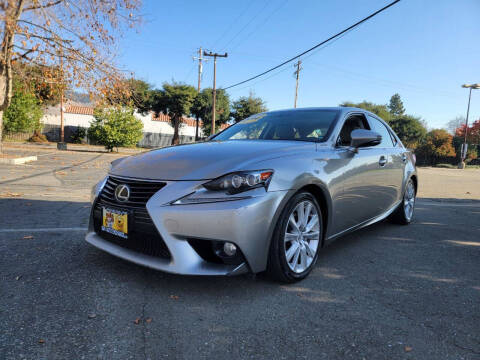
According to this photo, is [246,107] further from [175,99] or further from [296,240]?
[296,240]

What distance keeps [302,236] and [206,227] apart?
2.84 ft

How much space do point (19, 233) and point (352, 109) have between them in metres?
3.63

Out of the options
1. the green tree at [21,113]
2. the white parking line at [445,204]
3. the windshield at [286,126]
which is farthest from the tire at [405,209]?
the green tree at [21,113]

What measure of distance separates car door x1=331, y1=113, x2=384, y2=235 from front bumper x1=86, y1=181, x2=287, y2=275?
95 centimetres

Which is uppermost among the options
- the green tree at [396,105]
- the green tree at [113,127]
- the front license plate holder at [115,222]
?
the green tree at [396,105]

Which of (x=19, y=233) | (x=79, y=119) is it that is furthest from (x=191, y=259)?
(x=79, y=119)

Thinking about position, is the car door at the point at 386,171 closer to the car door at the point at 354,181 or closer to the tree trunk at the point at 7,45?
the car door at the point at 354,181

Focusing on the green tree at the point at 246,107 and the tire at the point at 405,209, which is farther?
the green tree at the point at 246,107

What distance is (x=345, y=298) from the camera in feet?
7.95

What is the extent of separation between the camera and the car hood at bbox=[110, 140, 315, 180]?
2363 mm

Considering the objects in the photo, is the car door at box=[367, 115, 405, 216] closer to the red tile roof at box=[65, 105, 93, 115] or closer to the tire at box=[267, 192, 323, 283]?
the tire at box=[267, 192, 323, 283]

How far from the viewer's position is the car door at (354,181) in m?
3.04

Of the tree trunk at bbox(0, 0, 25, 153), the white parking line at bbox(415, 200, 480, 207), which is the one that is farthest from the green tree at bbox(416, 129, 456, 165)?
the tree trunk at bbox(0, 0, 25, 153)

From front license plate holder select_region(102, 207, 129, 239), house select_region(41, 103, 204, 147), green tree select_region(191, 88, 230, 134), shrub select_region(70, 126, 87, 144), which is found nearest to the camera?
front license plate holder select_region(102, 207, 129, 239)
